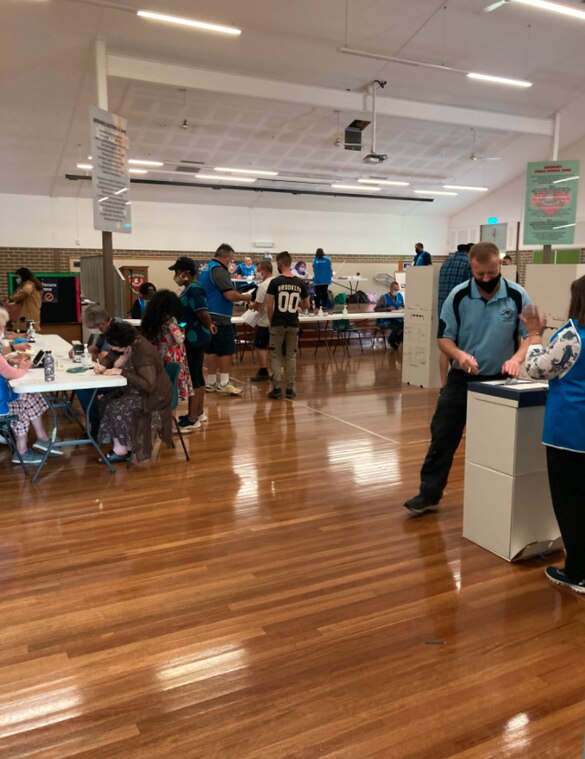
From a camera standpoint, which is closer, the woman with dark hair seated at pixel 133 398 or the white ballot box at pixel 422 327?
the woman with dark hair seated at pixel 133 398

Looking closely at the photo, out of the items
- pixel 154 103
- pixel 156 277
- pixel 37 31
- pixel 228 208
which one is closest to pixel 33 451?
pixel 37 31

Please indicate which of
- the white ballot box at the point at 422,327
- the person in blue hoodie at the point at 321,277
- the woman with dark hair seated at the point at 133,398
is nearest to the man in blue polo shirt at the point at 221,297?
the woman with dark hair seated at the point at 133,398

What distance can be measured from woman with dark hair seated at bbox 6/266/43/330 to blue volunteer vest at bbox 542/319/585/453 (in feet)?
23.2

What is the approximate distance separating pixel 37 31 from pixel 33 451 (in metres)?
6.02

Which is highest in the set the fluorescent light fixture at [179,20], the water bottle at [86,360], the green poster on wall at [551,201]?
the fluorescent light fixture at [179,20]

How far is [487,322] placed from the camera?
305 cm

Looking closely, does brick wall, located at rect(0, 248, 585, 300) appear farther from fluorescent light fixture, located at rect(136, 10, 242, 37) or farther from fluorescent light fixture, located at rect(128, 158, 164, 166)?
fluorescent light fixture, located at rect(136, 10, 242, 37)

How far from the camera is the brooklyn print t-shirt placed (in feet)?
21.2

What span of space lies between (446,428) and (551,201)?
21.5 feet

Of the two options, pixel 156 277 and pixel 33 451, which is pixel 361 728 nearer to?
pixel 33 451

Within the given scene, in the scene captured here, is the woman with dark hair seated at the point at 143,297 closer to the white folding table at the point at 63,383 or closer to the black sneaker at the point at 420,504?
the white folding table at the point at 63,383

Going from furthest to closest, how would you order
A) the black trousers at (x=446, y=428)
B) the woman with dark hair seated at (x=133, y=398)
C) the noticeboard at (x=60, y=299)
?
the noticeboard at (x=60, y=299)
the woman with dark hair seated at (x=133, y=398)
the black trousers at (x=446, y=428)

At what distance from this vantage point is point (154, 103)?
33.5 ft

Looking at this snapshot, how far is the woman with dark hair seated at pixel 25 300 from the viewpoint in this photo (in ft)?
25.5
